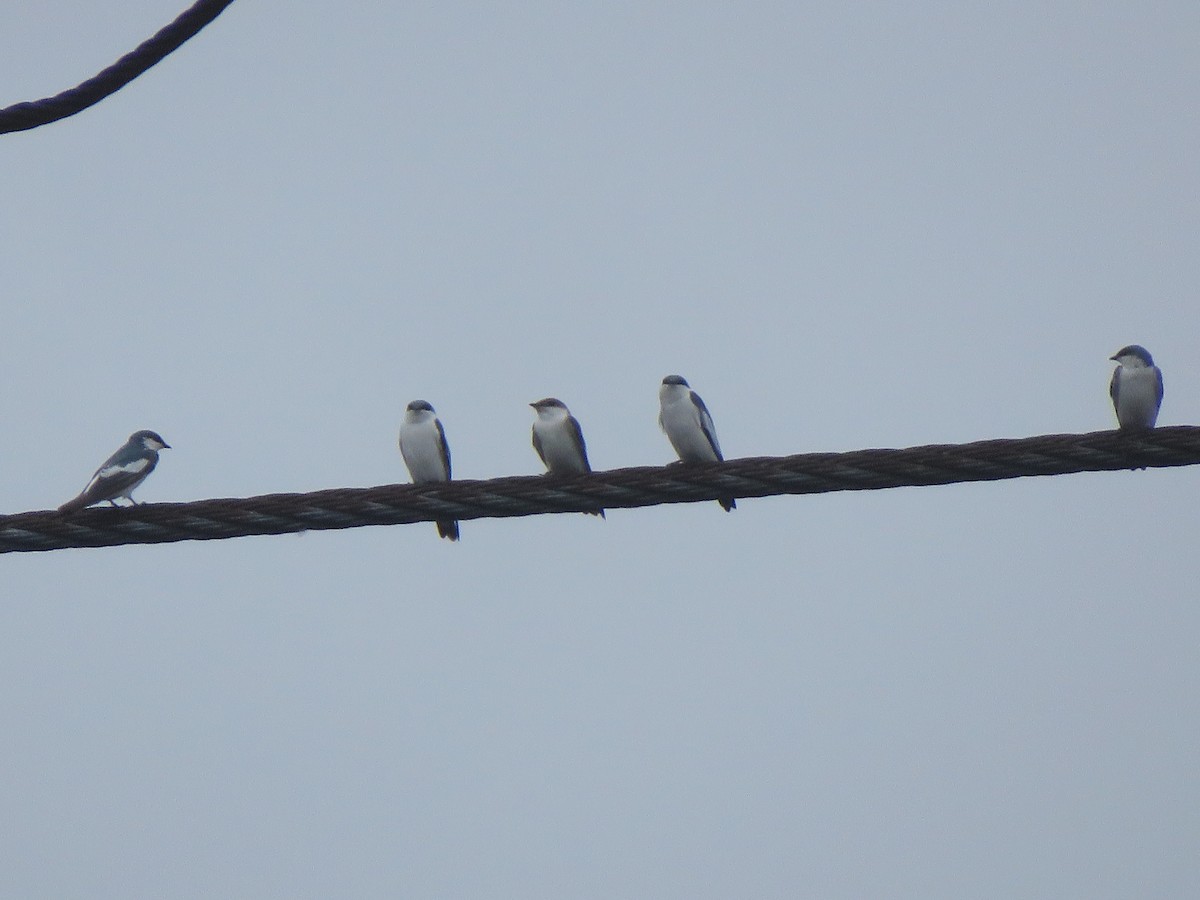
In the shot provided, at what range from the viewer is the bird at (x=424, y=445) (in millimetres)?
9453

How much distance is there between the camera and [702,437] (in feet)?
28.6

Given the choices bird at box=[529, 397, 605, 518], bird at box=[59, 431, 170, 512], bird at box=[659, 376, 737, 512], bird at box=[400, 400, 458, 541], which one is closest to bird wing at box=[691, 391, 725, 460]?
bird at box=[659, 376, 737, 512]

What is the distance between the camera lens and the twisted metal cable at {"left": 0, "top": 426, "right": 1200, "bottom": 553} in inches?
165

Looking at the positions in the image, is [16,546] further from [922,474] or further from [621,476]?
[922,474]

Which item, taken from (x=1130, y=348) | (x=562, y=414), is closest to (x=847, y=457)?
(x=1130, y=348)

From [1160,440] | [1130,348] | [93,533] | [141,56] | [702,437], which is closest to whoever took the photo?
[141,56]

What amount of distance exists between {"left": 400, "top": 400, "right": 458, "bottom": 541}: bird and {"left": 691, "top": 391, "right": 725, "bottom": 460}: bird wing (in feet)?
5.85

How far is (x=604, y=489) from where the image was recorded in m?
4.68

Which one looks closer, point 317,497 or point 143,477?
point 317,497

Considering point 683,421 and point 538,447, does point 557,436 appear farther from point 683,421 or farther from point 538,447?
point 683,421

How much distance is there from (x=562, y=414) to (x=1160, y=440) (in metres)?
5.27

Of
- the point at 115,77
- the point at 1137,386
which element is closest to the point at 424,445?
the point at 1137,386

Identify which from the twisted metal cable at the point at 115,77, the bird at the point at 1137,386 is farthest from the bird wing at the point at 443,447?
the twisted metal cable at the point at 115,77

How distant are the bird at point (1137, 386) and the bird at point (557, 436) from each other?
314 cm
